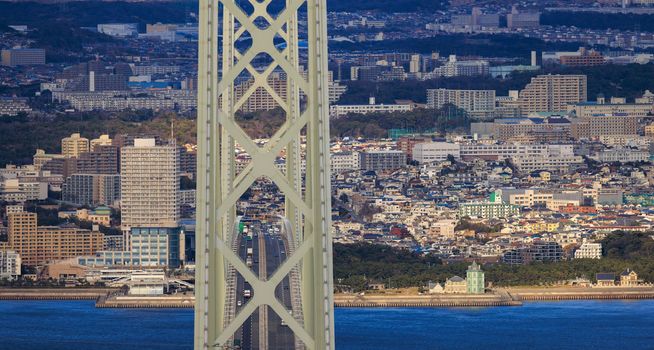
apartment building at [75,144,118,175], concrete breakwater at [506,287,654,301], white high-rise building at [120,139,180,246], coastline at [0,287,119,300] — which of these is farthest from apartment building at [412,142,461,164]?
coastline at [0,287,119,300]

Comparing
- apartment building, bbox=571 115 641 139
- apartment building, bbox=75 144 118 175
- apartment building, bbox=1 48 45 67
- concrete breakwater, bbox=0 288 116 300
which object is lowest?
concrete breakwater, bbox=0 288 116 300

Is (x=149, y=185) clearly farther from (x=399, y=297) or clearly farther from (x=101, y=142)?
(x=399, y=297)

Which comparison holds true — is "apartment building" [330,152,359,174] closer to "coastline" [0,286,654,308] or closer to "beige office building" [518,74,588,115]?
"beige office building" [518,74,588,115]

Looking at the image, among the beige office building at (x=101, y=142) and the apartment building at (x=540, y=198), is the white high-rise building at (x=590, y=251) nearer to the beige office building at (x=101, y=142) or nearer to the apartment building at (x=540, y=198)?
the apartment building at (x=540, y=198)

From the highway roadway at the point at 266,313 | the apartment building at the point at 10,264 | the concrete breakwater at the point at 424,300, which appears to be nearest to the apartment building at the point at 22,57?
the apartment building at the point at 10,264

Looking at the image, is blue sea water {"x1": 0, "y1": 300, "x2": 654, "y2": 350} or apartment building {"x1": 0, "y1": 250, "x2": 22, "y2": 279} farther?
apartment building {"x1": 0, "y1": 250, "x2": 22, "y2": 279}

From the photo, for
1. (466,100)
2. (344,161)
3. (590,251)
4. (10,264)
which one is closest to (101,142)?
(344,161)

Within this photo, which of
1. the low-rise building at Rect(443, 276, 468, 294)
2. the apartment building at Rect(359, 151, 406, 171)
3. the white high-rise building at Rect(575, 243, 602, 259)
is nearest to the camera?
the low-rise building at Rect(443, 276, 468, 294)
